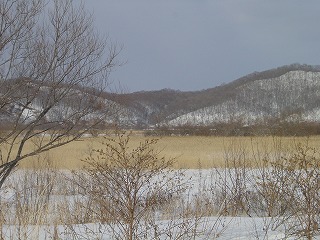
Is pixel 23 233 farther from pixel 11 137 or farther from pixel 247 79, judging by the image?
pixel 247 79

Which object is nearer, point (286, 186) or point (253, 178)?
point (286, 186)

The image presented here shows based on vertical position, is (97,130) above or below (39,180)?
above

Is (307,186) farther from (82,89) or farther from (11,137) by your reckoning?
(11,137)

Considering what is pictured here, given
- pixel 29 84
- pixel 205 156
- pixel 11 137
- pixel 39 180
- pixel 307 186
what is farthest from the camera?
pixel 205 156

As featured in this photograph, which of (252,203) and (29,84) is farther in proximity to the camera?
(252,203)

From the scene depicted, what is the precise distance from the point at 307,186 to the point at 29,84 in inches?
177

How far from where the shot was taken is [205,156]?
1812 centimetres

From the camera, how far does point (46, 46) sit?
22.8 feet

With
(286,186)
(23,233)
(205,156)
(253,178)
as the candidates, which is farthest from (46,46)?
(205,156)

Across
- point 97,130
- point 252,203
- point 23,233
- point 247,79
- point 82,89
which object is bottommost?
point 252,203

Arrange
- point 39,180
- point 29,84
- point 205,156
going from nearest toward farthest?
point 29,84 < point 39,180 < point 205,156

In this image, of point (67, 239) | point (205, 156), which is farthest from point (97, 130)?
point (205, 156)

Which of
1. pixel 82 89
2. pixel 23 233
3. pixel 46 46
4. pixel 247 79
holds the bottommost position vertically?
pixel 23 233

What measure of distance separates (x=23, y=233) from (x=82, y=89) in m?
3.22
